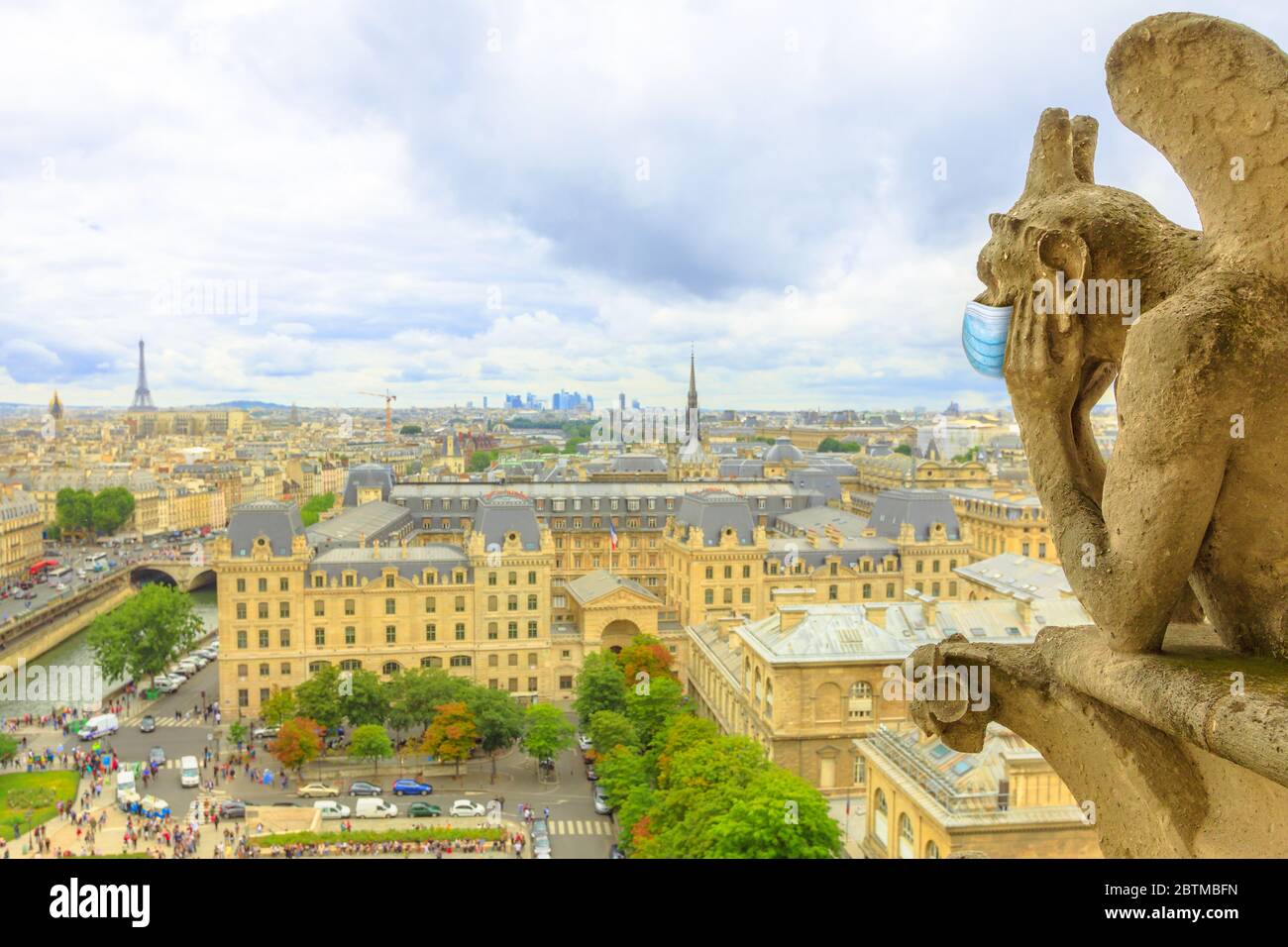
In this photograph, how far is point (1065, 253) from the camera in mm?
5867

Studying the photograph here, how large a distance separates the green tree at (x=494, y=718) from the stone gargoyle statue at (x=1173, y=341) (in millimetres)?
41193

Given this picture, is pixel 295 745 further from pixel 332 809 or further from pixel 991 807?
pixel 991 807

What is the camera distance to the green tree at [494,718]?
1772 inches

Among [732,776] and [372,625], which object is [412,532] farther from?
[732,776]

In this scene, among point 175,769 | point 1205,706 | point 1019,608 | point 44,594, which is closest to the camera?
point 1205,706

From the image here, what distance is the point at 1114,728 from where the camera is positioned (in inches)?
229

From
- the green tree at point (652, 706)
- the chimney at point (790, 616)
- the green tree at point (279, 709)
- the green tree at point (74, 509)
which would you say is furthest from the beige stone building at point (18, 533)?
the chimney at point (790, 616)

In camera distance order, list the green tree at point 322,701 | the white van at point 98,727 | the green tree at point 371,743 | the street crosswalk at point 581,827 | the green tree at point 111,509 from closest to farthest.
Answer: the street crosswalk at point 581,827
the green tree at point 371,743
the green tree at point 322,701
the white van at point 98,727
the green tree at point 111,509

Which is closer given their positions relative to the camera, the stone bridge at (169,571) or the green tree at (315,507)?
the stone bridge at (169,571)

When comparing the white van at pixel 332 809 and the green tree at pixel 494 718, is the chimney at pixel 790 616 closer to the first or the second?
the green tree at pixel 494 718

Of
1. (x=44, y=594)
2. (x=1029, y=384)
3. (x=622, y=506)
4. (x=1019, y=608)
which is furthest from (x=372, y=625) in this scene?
(x=1029, y=384)

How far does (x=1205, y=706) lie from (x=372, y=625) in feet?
175

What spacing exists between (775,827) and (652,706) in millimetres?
18221

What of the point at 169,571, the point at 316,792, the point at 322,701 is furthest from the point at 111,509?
the point at 316,792
